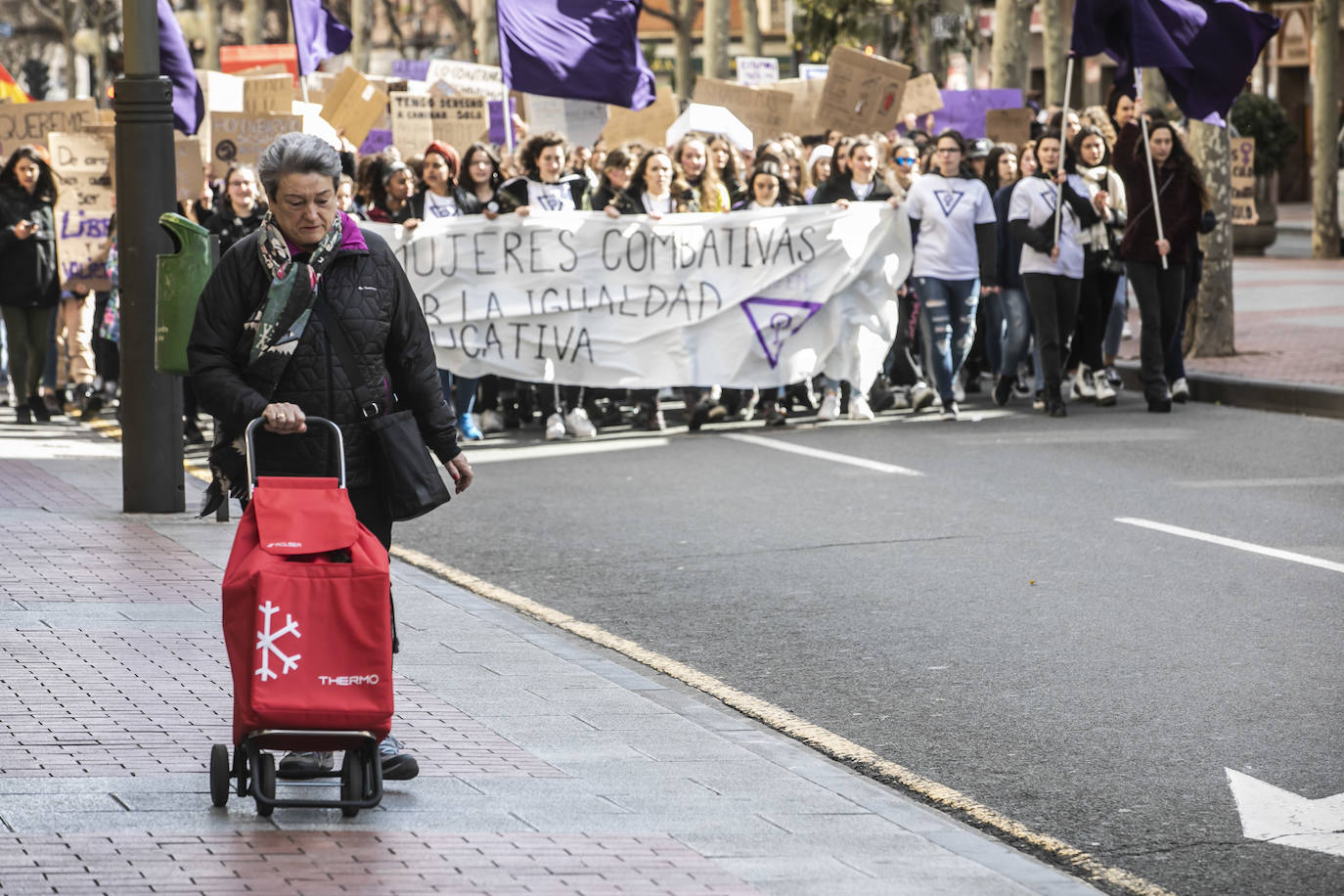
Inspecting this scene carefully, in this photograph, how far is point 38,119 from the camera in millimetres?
18250

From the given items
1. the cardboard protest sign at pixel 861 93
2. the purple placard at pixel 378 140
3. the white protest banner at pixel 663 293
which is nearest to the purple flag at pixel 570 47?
the white protest banner at pixel 663 293

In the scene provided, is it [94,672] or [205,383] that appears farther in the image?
[94,672]

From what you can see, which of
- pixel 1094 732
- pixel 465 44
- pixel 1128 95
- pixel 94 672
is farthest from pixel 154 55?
pixel 465 44

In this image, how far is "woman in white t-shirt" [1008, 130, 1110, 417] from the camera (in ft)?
47.5

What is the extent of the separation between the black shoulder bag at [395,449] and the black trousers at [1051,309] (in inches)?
380

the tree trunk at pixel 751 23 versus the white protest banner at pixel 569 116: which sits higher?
the tree trunk at pixel 751 23

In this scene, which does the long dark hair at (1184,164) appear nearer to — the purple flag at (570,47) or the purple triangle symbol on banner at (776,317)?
the purple triangle symbol on banner at (776,317)

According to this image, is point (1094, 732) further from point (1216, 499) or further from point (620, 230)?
point (620, 230)

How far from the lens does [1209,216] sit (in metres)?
15.1

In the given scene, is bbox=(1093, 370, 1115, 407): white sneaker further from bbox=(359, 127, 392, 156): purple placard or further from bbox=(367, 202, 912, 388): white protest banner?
bbox=(359, 127, 392, 156): purple placard

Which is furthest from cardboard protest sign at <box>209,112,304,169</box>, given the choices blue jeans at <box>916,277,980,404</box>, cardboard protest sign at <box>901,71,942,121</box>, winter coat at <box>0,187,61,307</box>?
cardboard protest sign at <box>901,71,942,121</box>

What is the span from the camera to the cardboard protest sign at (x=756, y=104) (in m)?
21.6

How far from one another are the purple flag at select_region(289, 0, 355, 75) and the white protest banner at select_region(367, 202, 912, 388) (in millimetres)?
3708

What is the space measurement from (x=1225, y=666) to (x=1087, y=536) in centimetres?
266
